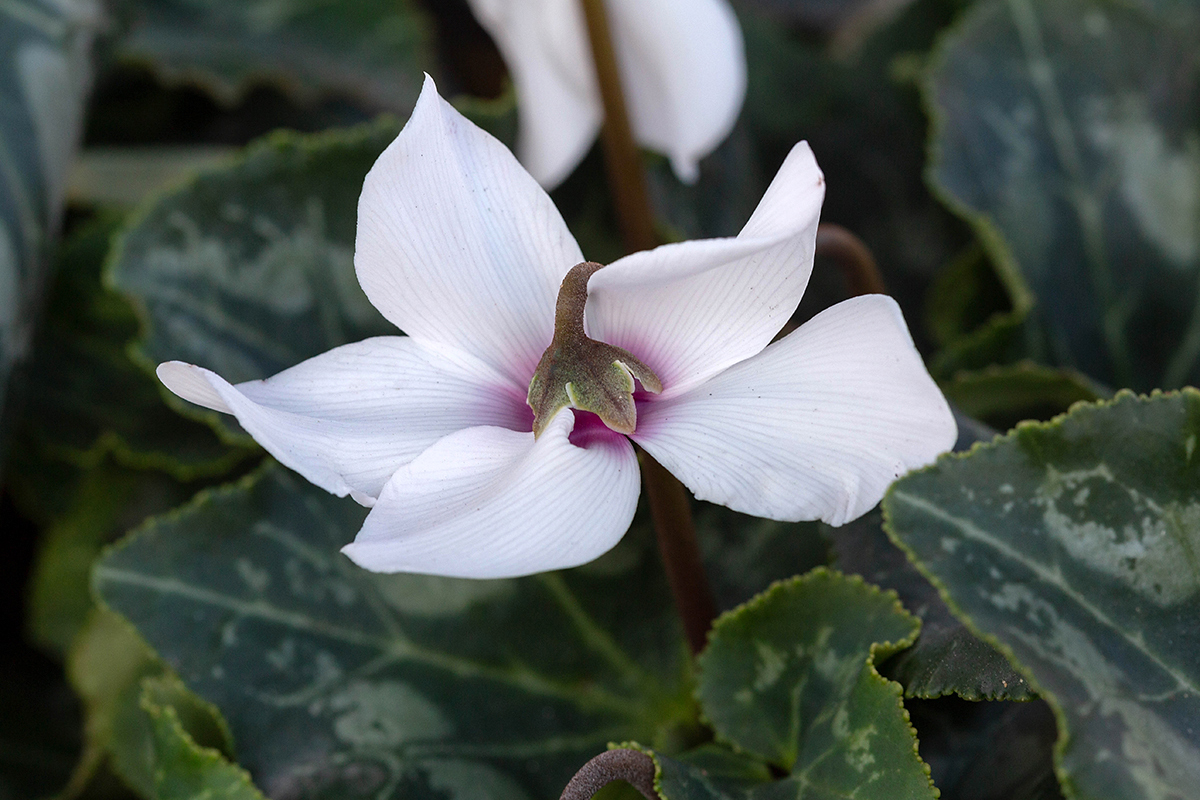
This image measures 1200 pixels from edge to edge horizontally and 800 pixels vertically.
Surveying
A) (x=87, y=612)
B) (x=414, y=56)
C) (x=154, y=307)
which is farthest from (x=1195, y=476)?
(x=414, y=56)

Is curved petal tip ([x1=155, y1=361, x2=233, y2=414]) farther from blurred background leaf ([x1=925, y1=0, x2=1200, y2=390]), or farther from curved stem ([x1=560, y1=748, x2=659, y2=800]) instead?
blurred background leaf ([x1=925, y1=0, x2=1200, y2=390])

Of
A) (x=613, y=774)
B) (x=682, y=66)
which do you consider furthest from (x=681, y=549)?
(x=682, y=66)

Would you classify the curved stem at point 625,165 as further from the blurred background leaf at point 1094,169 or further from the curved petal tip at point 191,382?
the curved petal tip at point 191,382

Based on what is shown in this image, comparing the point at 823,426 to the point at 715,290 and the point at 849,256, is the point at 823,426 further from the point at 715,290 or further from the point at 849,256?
the point at 849,256

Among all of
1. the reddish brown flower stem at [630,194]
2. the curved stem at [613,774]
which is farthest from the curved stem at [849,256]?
the curved stem at [613,774]

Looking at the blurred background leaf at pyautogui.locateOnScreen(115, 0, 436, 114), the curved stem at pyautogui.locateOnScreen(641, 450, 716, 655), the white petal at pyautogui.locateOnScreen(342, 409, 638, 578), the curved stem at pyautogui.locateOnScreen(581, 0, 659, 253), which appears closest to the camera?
the white petal at pyautogui.locateOnScreen(342, 409, 638, 578)

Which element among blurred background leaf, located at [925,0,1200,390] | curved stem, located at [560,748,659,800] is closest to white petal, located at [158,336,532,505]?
curved stem, located at [560,748,659,800]
